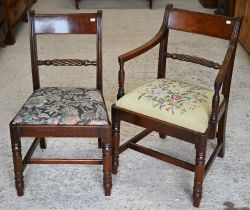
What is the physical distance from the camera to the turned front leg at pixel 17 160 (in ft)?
6.16

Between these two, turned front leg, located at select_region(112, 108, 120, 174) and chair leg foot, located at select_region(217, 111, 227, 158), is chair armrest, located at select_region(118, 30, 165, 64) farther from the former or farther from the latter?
chair leg foot, located at select_region(217, 111, 227, 158)

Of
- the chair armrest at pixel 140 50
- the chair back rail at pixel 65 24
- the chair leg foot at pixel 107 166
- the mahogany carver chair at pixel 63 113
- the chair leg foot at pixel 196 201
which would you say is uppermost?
the chair back rail at pixel 65 24

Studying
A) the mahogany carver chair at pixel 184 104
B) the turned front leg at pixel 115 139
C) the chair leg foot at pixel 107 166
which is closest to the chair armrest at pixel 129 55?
the mahogany carver chair at pixel 184 104

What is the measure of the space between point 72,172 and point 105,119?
0.45 metres

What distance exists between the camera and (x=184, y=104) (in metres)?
1.94

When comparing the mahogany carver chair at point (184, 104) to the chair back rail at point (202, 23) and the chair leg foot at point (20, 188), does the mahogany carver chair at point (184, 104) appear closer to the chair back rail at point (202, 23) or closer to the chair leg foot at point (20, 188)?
the chair back rail at point (202, 23)

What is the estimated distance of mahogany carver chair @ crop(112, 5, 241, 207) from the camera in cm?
185

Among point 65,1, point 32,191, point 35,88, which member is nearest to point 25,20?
point 65,1

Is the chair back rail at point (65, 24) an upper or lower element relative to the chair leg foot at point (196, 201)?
upper

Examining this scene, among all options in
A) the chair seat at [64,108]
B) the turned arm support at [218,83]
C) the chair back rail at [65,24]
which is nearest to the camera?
the turned arm support at [218,83]

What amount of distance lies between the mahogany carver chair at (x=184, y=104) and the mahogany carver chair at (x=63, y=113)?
0.47 feet

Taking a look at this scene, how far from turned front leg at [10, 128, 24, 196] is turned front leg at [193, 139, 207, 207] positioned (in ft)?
2.49

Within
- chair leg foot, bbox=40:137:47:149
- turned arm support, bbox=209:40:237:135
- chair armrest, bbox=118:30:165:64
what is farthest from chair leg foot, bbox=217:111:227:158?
chair leg foot, bbox=40:137:47:149

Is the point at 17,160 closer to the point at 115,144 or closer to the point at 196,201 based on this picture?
the point at 115,144
